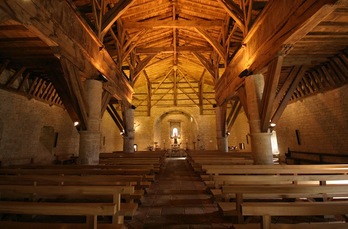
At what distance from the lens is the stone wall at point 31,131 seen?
22.3ft

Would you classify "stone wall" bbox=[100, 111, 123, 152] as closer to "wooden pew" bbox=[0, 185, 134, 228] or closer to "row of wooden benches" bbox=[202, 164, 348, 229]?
"row of wooden benches" bbox=[202, 164, 348, 229]

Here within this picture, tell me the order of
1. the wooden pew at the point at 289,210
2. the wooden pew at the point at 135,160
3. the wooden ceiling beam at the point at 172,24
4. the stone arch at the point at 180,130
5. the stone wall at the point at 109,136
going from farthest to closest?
the stone arch at the point at 180,130 → the stone wall at the point at 109,136 → the wooden ceiling beam at the point at 172,24 → the wooden pew at the point at 135,160 → the wooden pew at the point at 289,210

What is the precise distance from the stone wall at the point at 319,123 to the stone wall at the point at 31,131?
1211cm

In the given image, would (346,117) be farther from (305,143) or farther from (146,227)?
(146,227)

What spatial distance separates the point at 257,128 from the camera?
5.73 m

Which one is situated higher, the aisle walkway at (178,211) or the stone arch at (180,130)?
the stone arch at (180,130)

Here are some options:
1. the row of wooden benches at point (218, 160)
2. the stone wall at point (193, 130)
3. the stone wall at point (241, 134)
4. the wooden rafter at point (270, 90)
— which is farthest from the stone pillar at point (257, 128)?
the stone wall at point (193, 130)

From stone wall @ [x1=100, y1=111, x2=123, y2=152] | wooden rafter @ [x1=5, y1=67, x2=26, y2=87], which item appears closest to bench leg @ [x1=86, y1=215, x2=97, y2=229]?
wooden rafter @ [x1=5, y1=67, x2=26, y2=87]

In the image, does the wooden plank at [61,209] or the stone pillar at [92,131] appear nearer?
the wooden plank at [61,209]

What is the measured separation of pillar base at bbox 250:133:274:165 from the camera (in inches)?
219

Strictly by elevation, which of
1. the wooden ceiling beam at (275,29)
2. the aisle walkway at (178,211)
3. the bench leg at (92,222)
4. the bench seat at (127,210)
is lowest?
the aisle walkway at (178,211)

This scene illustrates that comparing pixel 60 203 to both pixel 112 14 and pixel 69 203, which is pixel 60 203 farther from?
pixel 112 14

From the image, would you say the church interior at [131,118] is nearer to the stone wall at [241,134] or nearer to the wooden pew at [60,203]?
the wooden pew at [60,203]

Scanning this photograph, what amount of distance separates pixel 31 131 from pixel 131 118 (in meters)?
5.27
